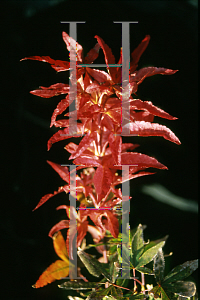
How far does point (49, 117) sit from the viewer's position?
0.97m

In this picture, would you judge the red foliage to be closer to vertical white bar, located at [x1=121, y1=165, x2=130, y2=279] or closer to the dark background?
Result: vertical white bar, located at [x1=121, y1=165, x2=130, y2=279]

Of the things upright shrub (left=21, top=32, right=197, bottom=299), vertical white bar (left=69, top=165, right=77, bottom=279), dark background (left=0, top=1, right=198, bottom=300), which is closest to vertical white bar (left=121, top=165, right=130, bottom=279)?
upright shrub (left=21, top=32, right=197, bottom=299)

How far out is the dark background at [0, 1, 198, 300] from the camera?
35.9 inches

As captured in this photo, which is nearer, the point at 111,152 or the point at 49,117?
the point at 111,152

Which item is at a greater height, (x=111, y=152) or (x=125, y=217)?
(x=111, y=152)

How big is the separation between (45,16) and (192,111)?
73 cm

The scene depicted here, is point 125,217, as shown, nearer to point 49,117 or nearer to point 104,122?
point 104,122

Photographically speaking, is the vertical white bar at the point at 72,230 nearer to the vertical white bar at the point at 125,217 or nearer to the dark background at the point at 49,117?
the vertical white bar at the point at 125,217

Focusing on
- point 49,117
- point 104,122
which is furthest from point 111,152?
point 49,117

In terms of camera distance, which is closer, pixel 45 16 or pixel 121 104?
pixel 121 104

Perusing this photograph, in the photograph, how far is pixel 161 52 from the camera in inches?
36.6

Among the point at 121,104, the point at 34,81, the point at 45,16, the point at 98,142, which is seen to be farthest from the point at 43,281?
the point at 45,16

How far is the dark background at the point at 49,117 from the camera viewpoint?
91 cm

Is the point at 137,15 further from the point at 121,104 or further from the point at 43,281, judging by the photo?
the point at 43,281
